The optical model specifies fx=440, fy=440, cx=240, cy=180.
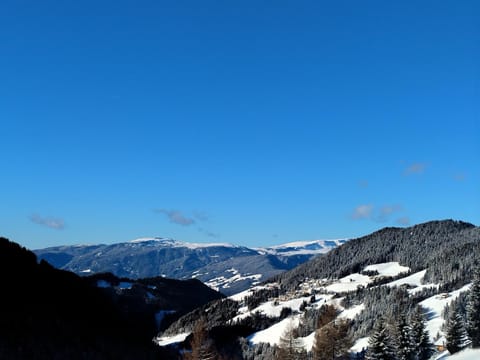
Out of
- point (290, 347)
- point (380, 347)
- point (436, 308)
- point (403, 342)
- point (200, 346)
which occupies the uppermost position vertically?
point (200, 346)

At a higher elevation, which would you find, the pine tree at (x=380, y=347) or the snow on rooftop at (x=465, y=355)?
the pine tree at (x=380, y=347)

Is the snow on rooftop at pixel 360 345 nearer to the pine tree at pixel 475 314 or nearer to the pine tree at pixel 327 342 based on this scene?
the pine tree at pixel 475 314

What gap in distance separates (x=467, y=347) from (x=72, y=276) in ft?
443

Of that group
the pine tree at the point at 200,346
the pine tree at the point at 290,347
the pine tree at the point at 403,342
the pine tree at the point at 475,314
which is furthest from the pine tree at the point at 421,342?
the pine tree at the point at 200,346

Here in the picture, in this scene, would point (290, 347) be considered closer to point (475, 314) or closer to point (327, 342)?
point (327, 342)

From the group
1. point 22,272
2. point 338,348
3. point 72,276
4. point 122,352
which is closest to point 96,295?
point 72,276

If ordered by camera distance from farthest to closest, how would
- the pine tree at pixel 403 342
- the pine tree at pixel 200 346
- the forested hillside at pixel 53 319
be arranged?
the forested hillside at pixel 53 319 → the pine tree at pixel 403 342 → the pine tree at pixel 200 346

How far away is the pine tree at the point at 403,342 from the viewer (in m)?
78.6

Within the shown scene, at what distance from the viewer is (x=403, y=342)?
79.9m

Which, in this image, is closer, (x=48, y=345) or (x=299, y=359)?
(x=299, y=359)

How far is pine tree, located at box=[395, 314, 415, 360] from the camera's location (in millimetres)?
78562

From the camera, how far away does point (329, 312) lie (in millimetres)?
61875

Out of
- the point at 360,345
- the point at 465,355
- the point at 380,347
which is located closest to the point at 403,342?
the point at 465,355

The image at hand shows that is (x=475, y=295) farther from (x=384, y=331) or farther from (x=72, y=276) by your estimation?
(x=72, y=276)
